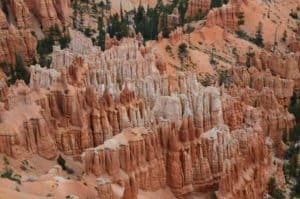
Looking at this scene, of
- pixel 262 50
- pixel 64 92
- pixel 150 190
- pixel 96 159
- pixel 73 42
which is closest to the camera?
pixel 96 159

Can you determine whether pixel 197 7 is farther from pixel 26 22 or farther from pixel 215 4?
pixel 26 22

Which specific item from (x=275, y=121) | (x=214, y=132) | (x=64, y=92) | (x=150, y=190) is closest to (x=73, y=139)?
(x=64, y=92)

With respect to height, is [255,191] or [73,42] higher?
[73,42]

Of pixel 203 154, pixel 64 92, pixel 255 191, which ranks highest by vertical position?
pixel 64 92

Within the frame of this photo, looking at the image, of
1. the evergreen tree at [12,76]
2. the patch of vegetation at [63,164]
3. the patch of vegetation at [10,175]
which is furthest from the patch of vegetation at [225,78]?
the patch of vegetation at [10,175]

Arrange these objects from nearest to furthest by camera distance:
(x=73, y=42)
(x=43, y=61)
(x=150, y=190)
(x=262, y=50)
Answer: (x=150, y=190) → (x=43, y=61) → (x=73, y=42) → (x=262, y=50)

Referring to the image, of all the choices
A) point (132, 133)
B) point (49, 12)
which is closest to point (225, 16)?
point (49, 12)

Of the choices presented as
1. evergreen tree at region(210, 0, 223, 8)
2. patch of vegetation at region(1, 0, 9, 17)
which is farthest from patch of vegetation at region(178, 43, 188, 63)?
patch of vegetation at region(1, 0, 9, 17)

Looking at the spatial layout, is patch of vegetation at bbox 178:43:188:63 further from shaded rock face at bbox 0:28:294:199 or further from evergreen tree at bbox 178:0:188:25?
shaded rock face at bbox 0:28:294:199

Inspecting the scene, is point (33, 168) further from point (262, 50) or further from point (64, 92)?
point (262, 50)
